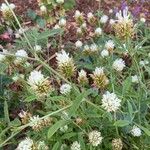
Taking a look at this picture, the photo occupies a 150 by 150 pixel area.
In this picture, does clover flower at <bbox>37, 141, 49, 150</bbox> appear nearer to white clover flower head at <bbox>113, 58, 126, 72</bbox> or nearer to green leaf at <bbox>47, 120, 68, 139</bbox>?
green leaf at <bbox>47, 120, 68, 139</bbox>

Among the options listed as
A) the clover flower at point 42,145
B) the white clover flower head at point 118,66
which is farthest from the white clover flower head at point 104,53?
the clover flower at point 42,145

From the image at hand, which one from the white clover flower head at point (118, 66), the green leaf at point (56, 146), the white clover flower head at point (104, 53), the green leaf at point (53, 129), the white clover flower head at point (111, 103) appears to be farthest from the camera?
the white clover flower head at point (104, 53)

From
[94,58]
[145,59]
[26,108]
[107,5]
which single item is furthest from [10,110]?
[107,5]

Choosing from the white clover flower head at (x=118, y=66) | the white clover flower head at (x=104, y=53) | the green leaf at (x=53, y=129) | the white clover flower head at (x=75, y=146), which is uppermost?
the green leaf at (x=53, y=129)

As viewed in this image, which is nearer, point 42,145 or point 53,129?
point 53,129

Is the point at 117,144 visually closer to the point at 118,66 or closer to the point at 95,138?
the point at 95,138

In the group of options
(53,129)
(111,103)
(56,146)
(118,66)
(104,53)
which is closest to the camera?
(53,129)

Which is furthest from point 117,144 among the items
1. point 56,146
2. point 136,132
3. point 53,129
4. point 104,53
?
point 104,53

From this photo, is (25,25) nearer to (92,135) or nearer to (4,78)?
(4,78)

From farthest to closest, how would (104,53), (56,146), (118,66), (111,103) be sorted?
1. (104,53)
2. (118,66)
3. (56,146)
4. (111,103)

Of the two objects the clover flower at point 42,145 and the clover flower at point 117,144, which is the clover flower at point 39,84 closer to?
the clover flower at point 42,145

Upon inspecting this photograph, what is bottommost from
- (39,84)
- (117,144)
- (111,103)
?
(117,144)

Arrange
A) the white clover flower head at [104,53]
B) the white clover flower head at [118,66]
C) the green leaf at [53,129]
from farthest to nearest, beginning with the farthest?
the white clover flower head at [104,53] → the white clover flower head at [118,66] → the green leaf at [53,129]

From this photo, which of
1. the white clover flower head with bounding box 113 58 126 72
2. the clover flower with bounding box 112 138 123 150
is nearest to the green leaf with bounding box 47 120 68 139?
the clover flower with bounding box 112 138 123 150
